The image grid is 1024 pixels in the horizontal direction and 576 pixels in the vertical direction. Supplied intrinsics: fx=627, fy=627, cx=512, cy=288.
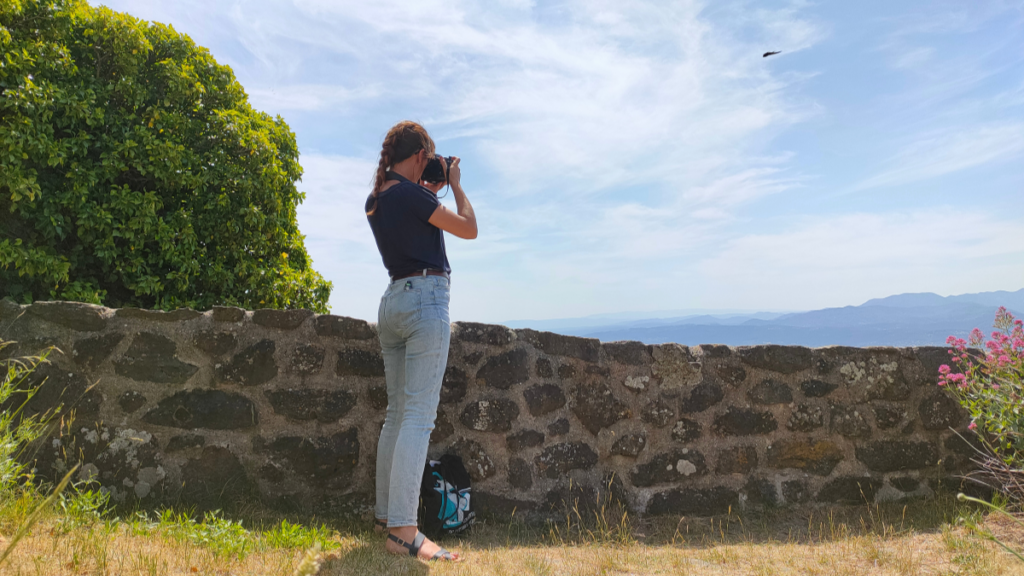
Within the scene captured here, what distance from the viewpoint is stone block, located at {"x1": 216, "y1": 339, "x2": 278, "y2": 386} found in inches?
137

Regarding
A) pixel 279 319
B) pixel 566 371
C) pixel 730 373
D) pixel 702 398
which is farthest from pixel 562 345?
pixel 279 319

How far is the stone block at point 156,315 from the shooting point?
347cm

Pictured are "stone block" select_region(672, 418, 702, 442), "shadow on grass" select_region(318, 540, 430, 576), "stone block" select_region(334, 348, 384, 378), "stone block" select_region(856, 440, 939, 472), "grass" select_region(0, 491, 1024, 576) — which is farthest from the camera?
"stone block" select_region(856, 440, 939, 472)

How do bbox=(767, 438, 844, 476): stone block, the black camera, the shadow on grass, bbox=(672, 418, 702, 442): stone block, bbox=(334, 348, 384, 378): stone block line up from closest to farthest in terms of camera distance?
the shadow on grass < the black camera < bbox=(334, 348, 384, 378): stone block < bbox=(672, 418, 702, 442): stone block < bbox=(767, 438, 844, 476): stone block

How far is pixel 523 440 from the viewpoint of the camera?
12.2ft

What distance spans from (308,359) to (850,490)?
3.57 m

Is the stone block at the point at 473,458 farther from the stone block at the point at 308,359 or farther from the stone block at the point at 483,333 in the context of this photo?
the stone block at the point at 308,359

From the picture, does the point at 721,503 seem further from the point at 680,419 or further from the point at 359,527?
the point at 359,527

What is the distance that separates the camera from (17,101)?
435 centimetres

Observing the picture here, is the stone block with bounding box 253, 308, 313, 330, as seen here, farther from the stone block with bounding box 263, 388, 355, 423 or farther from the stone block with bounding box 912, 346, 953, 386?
the stone block with bounding box 912, 346, 953, 386

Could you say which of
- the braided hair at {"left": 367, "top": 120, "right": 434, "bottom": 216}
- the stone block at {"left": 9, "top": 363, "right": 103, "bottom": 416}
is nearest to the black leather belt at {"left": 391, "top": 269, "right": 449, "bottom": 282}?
the braided hair at {"left": 367, "top": 120, "right": 434, "bottom": 216}

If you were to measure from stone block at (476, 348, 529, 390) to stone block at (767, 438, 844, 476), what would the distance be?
1.73 metres

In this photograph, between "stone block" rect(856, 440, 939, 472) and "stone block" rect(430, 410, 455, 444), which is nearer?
"stone block" rect(430, 410, 455, 444)

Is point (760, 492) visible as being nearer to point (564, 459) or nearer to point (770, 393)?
point (770, 393)
